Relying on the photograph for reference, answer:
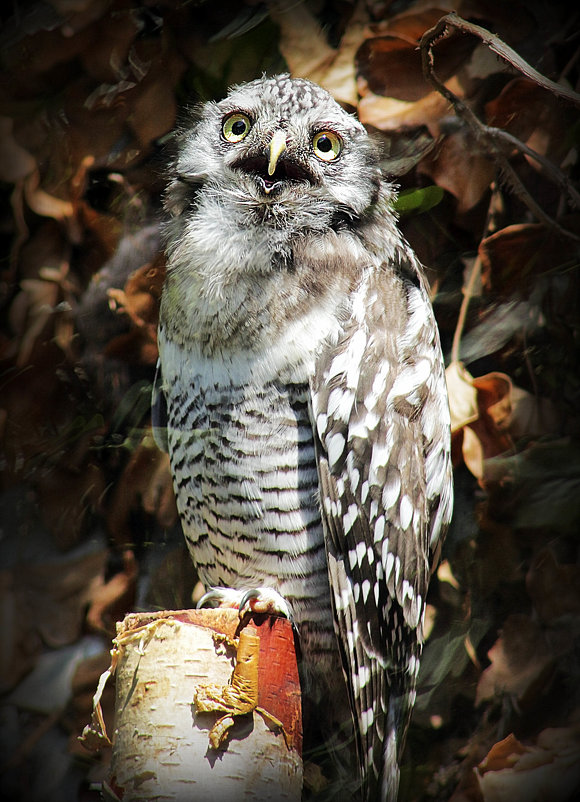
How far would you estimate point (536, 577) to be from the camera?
1205 millimetres

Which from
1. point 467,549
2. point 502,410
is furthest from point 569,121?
point 467,549

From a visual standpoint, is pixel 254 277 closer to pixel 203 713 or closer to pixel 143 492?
pixel 143 492

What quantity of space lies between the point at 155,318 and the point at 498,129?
0.68m

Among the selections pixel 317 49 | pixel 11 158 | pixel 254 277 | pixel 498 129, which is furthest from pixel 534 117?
pixel 11 158

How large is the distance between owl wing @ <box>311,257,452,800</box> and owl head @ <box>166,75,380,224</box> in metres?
0.15

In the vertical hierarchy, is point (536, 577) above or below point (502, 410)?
below

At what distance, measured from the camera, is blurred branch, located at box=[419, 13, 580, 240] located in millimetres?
1152

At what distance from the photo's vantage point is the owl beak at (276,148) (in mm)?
996

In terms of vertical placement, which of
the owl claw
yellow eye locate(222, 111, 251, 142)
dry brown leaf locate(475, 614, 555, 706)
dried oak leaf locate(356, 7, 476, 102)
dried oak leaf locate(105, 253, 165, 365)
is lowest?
dry brown leaf locate(475, 614, 555, 706)

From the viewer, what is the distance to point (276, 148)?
1003mm

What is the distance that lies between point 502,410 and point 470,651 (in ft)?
1.36

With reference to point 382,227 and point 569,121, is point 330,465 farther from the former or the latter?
point 569,121

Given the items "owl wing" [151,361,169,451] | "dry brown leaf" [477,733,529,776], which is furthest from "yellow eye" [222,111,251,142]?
"dry brown leaf" [477,733,529,776]

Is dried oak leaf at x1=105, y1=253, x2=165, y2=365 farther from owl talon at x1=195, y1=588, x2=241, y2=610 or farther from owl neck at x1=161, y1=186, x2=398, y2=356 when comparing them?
owl talon at x1=195, y1=588, x2=241, y2=610
